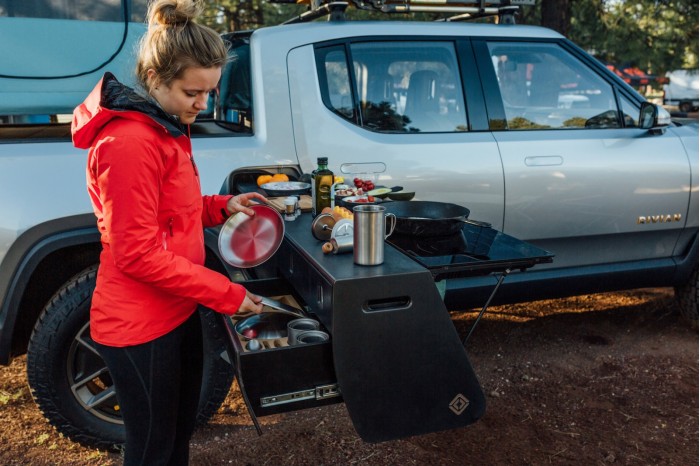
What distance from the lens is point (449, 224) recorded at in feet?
8.63

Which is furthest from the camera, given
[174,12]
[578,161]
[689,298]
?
[689,298]

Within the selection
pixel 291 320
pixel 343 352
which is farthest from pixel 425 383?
pixel 291 320

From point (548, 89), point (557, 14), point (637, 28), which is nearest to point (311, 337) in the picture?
point (548, 89)

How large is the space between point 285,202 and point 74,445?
5.53ft

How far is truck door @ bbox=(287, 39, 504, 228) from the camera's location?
134 inches

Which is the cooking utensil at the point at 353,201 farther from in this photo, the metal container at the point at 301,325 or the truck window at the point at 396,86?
the truck window at the point at 396,86

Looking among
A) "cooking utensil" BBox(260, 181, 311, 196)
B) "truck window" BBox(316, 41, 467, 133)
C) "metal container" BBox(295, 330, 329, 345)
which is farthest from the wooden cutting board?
"metal container" BBox(295, 330, 329, 345)

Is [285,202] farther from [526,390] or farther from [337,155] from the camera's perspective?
[526,390]

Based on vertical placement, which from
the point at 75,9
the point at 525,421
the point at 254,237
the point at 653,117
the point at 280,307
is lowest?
the point at 525,421

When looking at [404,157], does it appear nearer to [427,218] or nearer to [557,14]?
[427,218]

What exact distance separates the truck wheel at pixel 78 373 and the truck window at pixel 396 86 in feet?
4.60

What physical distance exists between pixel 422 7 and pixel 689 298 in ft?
8.85

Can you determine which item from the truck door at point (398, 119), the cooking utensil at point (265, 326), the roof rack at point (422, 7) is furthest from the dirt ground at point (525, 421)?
the roof rack at point (422, 7)

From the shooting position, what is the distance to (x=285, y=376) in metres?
1.92
